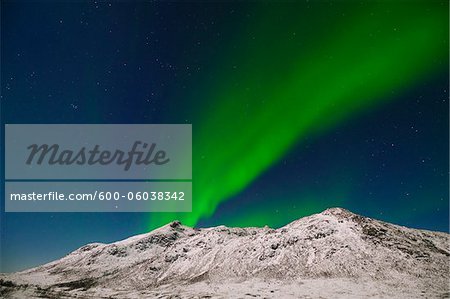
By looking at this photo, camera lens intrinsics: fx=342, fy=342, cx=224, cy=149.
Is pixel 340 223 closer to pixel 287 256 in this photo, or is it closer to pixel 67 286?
pixel 287 256

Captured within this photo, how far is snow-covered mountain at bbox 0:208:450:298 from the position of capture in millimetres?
55509

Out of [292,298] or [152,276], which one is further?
[152,276]

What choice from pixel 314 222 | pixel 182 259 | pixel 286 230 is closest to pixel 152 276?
pixel 182 259

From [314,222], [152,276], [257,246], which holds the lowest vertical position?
[152,276]

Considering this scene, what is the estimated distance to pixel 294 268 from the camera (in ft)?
228

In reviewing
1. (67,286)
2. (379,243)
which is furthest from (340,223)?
(67,286)

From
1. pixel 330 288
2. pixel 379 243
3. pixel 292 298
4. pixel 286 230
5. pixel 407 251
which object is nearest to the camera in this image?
pixel 292 298

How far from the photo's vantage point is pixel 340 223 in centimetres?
8338

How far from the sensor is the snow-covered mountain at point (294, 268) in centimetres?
5551

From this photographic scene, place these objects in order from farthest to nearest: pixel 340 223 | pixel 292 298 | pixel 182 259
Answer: pixel 182 259, pixel 340 223, pixel 292 298

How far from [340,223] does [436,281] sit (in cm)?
3044

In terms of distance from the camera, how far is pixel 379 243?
7156cm

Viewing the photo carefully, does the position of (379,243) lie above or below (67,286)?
above

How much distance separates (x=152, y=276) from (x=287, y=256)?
39.7 meters
